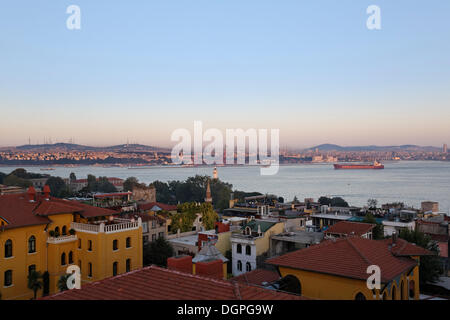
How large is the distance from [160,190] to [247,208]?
3617 centimetres

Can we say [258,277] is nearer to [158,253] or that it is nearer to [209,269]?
[209,269]

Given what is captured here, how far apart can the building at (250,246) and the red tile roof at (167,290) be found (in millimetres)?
13493

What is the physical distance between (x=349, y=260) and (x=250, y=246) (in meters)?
10.9

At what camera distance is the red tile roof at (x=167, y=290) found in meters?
4.95

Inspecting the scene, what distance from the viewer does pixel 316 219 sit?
2853 centimetres

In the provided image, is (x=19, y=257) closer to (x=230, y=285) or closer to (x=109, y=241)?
(x=109, y=241)

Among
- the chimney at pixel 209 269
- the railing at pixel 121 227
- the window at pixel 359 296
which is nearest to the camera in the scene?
Result: the window at pixel 359 296

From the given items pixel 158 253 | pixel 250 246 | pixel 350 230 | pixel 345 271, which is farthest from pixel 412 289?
pixel 158 253

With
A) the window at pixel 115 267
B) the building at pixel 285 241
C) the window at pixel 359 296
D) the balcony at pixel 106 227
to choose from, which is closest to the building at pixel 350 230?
the building at pixel 285 241

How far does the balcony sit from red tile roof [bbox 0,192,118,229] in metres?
0.76

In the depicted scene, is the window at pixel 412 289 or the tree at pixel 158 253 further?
the tree at pixel 158 253

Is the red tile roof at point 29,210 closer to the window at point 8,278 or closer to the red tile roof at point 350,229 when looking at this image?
the window at point 8,278

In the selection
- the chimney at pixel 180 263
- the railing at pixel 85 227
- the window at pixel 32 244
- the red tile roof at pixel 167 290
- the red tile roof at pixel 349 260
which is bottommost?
the window at pixel 32 244
